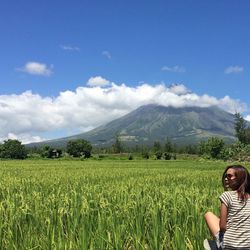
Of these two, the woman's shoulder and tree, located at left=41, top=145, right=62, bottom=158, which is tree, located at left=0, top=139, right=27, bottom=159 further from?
the woman's shoulder

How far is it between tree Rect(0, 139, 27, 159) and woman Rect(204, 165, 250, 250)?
107 m

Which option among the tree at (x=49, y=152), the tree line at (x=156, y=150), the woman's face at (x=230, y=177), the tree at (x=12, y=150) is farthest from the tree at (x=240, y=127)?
the woman's face at (x=230, y=177)

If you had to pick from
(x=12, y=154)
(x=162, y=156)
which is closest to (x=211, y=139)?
(x=162, y=156)

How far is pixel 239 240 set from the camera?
211 inches

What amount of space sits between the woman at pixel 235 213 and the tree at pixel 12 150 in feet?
352

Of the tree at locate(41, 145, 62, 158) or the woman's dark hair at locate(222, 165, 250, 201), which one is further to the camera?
the tree at locate(41, 145, 62, 158)

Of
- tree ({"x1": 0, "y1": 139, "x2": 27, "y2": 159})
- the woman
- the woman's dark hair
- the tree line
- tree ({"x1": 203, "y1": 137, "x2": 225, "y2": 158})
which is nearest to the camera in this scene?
the woman

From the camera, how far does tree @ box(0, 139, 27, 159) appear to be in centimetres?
11025

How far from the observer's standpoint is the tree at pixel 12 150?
11025cm

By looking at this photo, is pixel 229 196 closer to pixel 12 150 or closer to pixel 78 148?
pixel 12 150

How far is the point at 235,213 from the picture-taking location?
5.48 metres

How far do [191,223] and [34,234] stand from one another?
2.24 m

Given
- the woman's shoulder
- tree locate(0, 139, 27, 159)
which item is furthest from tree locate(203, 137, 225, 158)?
the woman's shoulder

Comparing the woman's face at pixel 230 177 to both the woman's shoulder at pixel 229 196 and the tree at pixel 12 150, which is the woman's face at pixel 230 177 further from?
the tree at pixel 12 150
